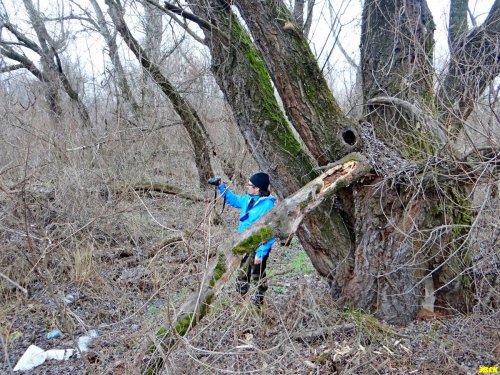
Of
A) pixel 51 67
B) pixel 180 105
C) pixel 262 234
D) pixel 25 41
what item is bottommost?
pixel 262 234

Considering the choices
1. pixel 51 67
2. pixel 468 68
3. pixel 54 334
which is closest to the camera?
pixel 468 68

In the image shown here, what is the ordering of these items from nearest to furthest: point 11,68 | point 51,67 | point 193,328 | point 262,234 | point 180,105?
point 262,234, point 193,328, point 180,105, point 51,67, point 11,68

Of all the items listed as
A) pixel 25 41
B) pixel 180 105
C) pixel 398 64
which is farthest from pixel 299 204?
pixel 25 41

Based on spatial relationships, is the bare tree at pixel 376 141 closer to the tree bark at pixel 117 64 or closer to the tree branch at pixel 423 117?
the tree branch at pixel 423 117

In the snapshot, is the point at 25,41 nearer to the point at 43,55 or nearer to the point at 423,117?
the point at 43,55

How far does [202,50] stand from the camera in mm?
9508

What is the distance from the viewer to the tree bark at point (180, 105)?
27.4 feet

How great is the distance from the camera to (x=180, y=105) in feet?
29.6

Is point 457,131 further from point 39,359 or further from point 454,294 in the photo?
point 39,359

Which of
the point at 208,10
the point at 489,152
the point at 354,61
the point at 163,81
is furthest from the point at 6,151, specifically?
the point at 489,152

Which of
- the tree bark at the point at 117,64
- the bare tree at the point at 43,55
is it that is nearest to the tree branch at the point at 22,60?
the bare tree at the point at 43,55

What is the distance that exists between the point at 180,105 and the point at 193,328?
20.6ft

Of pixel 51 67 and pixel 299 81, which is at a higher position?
pixel 51 67

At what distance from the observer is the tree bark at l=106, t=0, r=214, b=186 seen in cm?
835
